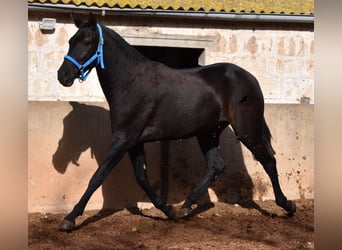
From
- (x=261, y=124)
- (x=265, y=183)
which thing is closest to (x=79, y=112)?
(x=261, y=124)

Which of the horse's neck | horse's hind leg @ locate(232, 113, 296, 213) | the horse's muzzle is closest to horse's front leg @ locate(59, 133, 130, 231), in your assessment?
the horse's neck

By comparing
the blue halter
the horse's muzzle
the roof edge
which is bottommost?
the horse's muzzle

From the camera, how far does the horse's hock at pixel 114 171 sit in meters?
6.42

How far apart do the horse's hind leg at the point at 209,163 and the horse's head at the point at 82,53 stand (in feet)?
5.87

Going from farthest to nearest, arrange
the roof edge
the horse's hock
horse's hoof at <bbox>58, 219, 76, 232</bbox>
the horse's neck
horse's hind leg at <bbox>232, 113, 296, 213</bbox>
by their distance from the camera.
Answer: the roof edge → the horse's hock → horse's hind leg at <bbox>232, 113, 296, 213</bbox> → the horse's neck → horse's hoof at <bbox>58, 219, 76, 232</bbox>

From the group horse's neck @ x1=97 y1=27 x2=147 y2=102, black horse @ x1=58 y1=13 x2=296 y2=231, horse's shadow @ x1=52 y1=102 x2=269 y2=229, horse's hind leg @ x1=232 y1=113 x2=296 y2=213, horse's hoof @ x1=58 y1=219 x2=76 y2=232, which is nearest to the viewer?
horse's hoof @ x1=58 y1=219 x2=76 y2=232

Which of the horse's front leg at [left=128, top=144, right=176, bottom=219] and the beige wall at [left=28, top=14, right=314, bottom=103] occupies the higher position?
the beige wall at [left=28, top=14, right=314, bottom=103]

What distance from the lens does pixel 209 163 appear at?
21.2 ft

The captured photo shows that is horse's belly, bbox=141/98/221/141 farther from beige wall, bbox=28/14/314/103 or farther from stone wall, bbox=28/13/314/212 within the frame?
beige wall, bbox=28/14/314/103

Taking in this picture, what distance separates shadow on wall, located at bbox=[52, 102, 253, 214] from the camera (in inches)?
258

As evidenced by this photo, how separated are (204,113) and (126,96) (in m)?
0.99

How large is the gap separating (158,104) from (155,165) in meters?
1.19

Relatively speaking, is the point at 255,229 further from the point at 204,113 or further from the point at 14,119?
the point at 14,119

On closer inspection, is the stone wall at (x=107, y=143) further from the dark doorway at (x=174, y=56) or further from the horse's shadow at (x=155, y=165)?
the dark doorway at (x=174, y=56)
